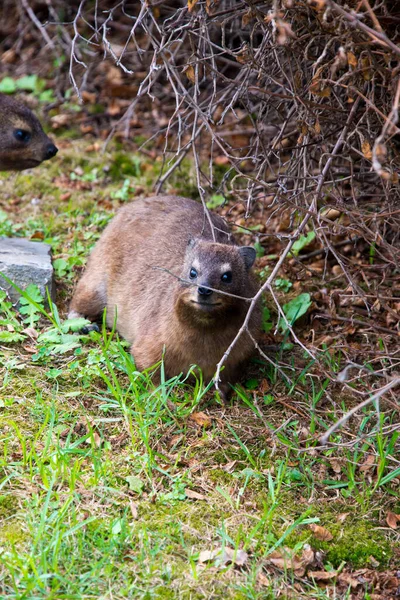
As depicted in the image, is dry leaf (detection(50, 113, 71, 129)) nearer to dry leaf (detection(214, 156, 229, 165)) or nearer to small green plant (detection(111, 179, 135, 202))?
small green plant (detection(111, 179, 135, 202))

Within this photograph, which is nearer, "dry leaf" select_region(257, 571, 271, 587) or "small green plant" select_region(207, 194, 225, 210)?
"dry leaf" select_region(257, 571, 271, 587)

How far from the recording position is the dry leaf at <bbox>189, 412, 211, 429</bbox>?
15.2ft

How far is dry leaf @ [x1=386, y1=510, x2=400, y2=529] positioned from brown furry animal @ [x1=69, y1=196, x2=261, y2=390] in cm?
135

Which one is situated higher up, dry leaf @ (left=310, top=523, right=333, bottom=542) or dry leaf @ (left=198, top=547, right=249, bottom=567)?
dry leaf @ (left=198, top=547, right=249, bottom=567)

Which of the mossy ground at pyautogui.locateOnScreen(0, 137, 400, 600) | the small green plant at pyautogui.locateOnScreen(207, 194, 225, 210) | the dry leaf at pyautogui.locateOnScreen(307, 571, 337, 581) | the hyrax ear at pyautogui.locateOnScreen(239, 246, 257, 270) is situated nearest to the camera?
the mossy ground at pyautogui.locateOnScreen(0, 137, 400, 600)

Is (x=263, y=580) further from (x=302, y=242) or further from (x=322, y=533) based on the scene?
(x=302, y=242)

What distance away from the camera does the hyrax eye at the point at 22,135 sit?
6.55 metres

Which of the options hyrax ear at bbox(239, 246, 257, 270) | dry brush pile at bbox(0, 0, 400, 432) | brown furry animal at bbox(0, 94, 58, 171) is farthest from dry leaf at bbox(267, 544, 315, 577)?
brown furry animal at bbox(0, 94, 58, 171)

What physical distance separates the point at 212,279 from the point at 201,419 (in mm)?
856

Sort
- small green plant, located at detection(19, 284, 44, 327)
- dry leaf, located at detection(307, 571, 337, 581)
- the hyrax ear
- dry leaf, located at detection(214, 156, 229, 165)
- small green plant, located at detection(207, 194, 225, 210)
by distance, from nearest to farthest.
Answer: dry leaf, located at detection(307, 571, 337, 581)
the hyrax ear
small green plant, located at detection(19, 284, 44, 327)
small green plant, located at detection(207, 194, 225, 210)
dry leaf, located at detection(214, 156, 229, 165)

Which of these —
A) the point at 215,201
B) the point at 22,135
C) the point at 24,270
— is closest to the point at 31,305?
the point at 24,270

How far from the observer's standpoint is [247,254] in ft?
16.4

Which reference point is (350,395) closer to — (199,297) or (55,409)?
(199,297)

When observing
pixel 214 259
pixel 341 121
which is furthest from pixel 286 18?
pixel 214 259
